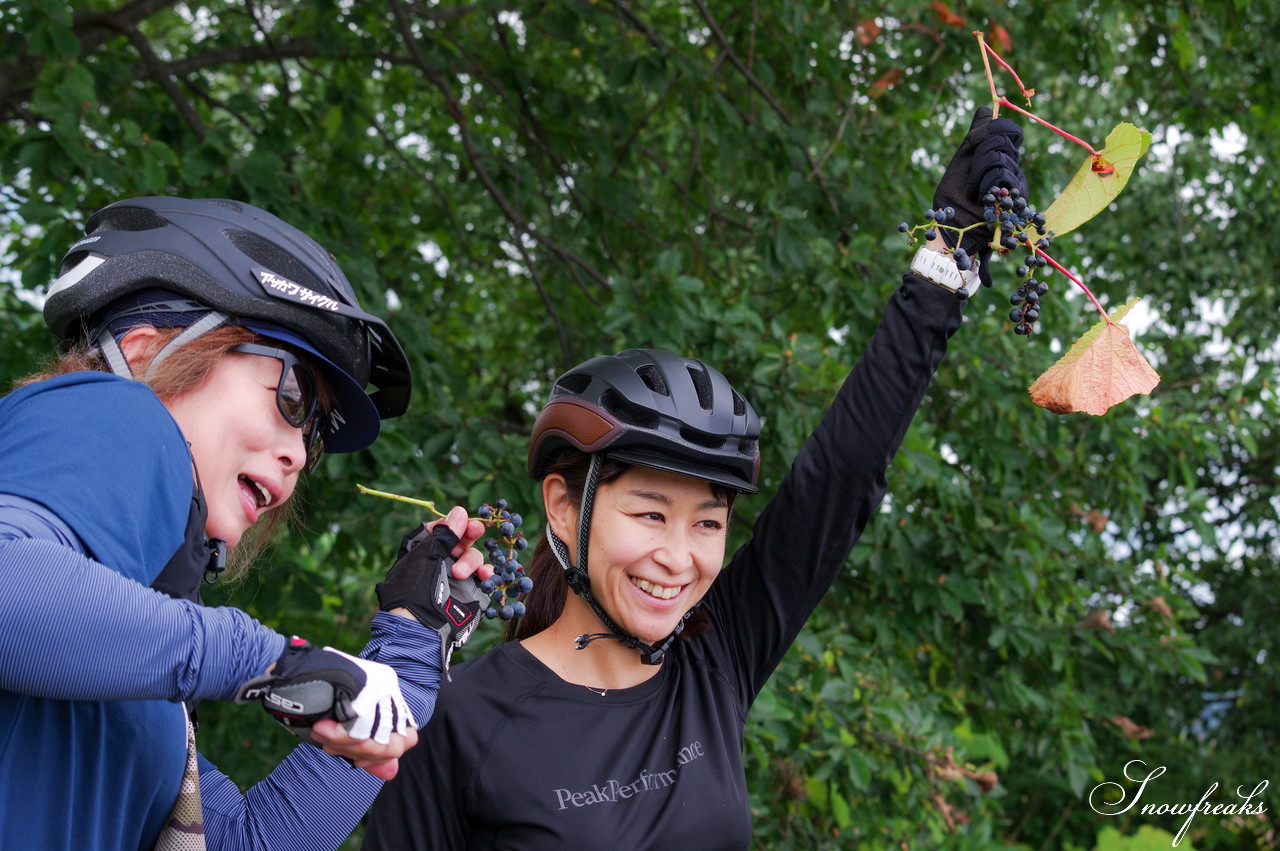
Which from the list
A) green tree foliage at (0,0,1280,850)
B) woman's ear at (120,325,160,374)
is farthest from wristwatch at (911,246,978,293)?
green tree foliage at (0,0,1280,850)

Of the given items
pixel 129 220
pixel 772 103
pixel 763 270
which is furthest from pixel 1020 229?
pixel 772 103

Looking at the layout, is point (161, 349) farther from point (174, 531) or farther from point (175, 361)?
point (174, 531)

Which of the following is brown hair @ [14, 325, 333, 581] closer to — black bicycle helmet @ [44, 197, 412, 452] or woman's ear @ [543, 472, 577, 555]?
→ black bicycle helmet @ [44, 197, 412, 452]

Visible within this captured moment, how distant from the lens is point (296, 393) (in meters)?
1.78

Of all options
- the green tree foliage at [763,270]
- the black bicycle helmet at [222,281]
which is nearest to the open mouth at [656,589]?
the black bicycle helmet at [222,281]

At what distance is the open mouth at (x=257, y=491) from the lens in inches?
67.6

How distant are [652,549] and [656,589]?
85mm

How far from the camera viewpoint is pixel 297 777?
1.94 meters

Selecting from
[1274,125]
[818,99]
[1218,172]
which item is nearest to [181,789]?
[818,99]

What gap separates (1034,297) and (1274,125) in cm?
514

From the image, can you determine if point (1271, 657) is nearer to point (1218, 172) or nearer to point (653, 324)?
point (1218, 172)

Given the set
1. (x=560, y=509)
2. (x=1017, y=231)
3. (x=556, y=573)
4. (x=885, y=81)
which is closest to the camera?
(x=1017, y=231)

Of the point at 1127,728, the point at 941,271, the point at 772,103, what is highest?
the point at 772,103

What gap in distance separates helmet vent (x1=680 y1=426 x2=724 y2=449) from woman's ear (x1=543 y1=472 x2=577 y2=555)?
30 cm
